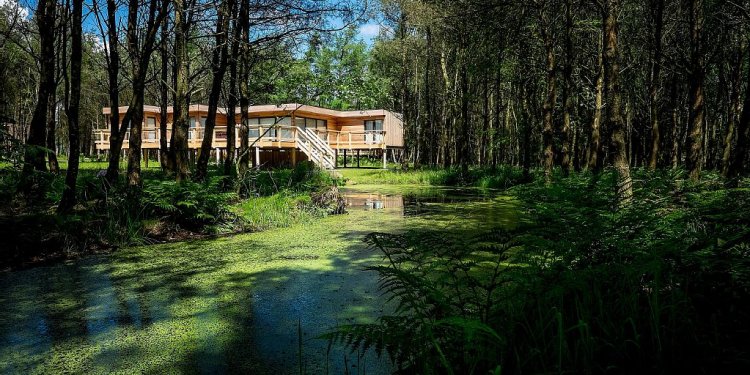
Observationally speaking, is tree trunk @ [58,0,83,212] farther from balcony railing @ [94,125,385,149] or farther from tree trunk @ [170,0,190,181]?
balcony railing @ [94,125,385,149]

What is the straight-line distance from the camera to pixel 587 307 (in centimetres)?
226

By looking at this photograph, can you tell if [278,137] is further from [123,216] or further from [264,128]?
[123,216]

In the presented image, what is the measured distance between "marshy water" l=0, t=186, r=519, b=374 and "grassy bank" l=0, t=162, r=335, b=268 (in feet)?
1.50

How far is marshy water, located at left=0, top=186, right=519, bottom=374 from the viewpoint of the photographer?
7.97 ft

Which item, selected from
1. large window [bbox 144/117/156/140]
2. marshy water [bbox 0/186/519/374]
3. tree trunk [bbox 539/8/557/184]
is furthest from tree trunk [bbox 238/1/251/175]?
large window [bbox 144/117/156/140]

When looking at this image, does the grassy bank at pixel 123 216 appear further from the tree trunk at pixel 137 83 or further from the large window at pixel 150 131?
the large window at pixel 150 131

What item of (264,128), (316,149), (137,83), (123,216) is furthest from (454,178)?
(123,216)

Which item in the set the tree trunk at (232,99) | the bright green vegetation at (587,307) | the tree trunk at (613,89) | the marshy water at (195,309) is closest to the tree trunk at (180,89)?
the tree trunk at (232,99)

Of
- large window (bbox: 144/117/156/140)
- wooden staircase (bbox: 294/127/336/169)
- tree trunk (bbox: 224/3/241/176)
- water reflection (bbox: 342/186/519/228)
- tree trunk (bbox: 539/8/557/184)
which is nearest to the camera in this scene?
water reflection (bbox: 342/186/519/228)

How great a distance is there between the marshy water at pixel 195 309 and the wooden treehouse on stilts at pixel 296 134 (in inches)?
601

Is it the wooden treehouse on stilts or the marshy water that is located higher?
the wooden treehouse on stilts

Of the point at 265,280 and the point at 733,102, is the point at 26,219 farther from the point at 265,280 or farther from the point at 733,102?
the point at 733,102

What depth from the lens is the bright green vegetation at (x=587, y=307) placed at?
68.4 inches

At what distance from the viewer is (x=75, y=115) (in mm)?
6078
